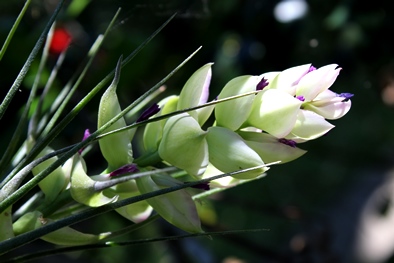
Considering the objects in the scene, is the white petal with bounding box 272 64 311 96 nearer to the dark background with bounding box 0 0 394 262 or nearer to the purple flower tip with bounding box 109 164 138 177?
the purple flower tip with bounding box 109 164 138 177

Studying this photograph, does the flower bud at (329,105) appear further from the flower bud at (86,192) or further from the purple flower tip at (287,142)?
the flower bud at (86,192)

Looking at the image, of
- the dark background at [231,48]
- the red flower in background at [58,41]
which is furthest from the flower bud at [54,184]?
the red flower in background at [58,41]

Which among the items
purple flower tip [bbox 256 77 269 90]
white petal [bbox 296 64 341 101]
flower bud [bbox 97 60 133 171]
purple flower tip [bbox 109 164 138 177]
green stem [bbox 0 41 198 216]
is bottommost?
white petal [bbox 296 64 341 101]

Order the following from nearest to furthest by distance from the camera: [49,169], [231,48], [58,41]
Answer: [49,169], [58,41], [231,48]

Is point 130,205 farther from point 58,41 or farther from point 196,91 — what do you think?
A: point 58,41

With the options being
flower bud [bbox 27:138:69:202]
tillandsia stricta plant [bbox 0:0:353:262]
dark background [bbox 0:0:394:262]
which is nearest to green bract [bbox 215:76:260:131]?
tillandsia stricta plant [bbox 0:0:353:262]

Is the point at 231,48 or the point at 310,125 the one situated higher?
the point at 310,125

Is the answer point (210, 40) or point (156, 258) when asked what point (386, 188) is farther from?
point (210, 40)

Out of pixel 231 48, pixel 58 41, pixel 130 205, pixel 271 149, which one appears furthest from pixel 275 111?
pixel 231 48
